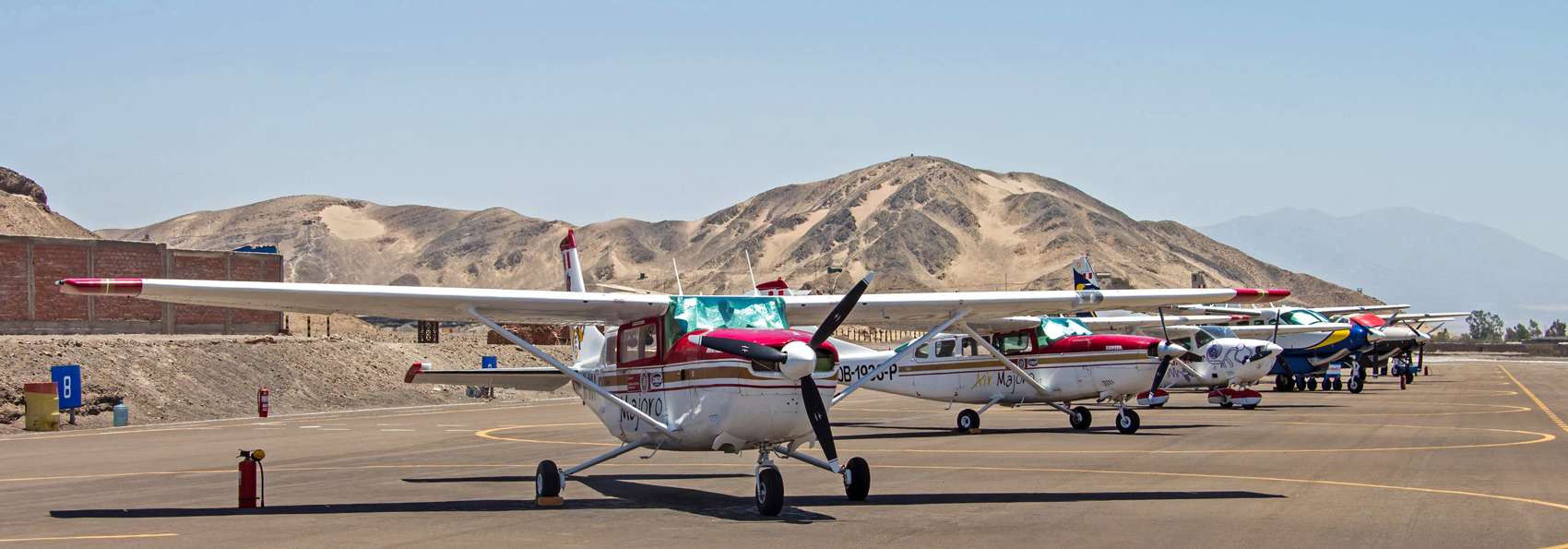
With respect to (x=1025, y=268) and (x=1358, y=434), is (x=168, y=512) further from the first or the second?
(x=1025, y=268)

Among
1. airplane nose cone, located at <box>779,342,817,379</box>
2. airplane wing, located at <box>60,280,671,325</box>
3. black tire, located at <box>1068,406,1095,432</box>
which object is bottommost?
black tire, located at <box>1068,406,1095,432</box>

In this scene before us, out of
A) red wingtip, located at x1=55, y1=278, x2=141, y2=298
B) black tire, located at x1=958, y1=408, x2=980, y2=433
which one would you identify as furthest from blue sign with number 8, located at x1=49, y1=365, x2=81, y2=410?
black tire, located at x1=958, y1=408, x2=980, y2=433

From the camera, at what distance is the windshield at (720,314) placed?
11.9 metres

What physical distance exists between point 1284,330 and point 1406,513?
27.6 meters

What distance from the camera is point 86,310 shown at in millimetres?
41250

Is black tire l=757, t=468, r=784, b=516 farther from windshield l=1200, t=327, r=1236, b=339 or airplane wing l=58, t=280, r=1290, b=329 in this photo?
windshield l=1200, t=327, r=1236, b=339

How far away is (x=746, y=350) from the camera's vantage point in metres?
10.6

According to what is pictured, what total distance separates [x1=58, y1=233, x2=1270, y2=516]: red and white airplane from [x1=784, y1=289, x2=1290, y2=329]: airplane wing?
0.03 meters

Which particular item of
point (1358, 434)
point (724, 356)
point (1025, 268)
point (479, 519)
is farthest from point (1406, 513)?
point (1025, 268)

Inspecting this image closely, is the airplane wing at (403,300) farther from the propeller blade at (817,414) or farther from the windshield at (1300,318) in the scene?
the windshield at (1300,318)

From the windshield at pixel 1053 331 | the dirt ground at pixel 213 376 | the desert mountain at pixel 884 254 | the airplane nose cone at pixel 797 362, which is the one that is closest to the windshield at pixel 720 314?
the airplane nose cone at pixel 797 362

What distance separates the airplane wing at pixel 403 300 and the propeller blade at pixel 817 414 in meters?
2.20

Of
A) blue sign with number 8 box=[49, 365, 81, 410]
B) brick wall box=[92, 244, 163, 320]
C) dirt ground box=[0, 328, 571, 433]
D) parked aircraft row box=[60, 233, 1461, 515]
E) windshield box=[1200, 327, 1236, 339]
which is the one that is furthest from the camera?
brick wall box=[92, 244, 163, 320]

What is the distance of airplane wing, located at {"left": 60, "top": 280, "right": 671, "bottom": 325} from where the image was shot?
1149 centimetres
